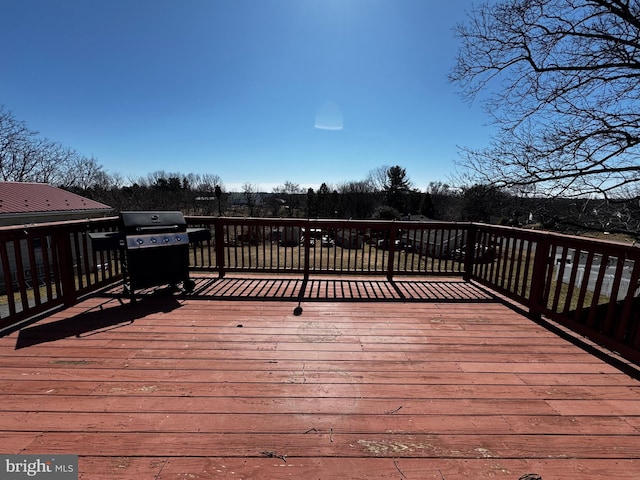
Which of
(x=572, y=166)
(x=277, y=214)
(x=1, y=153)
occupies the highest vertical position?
(x=1, y=153)

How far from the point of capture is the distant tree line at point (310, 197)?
5.21 metres

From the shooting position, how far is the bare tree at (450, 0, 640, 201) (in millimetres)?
4496

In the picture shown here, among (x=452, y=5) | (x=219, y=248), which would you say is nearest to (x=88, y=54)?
(x=219, y=248)

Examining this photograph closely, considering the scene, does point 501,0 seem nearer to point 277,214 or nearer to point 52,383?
point 52,383

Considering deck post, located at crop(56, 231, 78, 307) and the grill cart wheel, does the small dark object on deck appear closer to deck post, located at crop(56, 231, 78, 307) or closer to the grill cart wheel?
the grill cart wheel

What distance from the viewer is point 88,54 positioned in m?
7.95

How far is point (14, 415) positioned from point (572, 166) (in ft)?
24.9

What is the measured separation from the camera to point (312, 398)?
1636 millimetres

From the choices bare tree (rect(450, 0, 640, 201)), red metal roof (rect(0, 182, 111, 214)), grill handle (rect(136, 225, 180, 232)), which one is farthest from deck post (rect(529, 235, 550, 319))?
red metal roof (rect(0, 182, 111, 214))

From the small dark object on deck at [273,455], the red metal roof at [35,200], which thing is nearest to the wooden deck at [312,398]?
the small dark object on deck at [273,455]

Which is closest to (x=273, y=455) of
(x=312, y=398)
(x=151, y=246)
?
(x=312, y=398)

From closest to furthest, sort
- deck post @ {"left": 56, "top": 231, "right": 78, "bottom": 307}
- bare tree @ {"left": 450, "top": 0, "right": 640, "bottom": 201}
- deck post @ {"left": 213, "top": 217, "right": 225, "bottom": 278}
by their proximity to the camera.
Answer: deck post @ {"left": 56, "top": 231, "right": 78, "bottom": 307}, deck post @ {"left": 213, "top": 217, "right": 225, "bottom": 278}, bare tree @ {"left": 450, "top": 0, "right": 640, "bottom": 201}

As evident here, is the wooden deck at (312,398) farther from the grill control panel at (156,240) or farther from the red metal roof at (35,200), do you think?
the red metal roof at (35,200)

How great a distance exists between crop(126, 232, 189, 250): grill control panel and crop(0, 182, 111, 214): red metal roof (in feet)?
49.1
